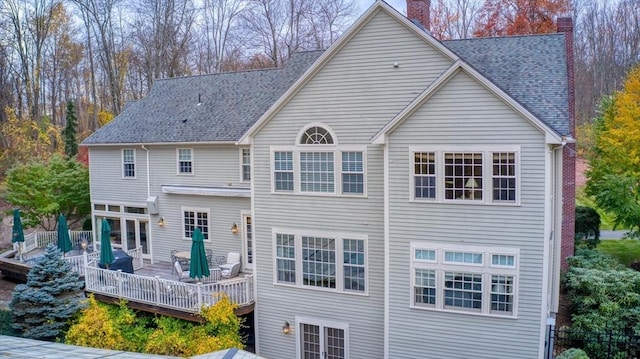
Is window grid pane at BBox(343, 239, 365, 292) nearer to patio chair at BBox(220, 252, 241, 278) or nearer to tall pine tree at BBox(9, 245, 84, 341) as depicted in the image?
patio chair at BBox(220, 252, 241, 278)

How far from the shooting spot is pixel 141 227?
68.9 ft

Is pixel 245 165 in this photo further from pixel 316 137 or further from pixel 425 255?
pixel 425 255

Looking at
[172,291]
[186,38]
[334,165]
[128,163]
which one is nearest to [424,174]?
[334,165]

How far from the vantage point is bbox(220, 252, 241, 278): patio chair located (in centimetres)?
1692

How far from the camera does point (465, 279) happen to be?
40.6 ft

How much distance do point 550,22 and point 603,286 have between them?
77.8 ft

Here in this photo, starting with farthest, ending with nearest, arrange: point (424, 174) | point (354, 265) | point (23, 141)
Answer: point (23, 141) < point (354, 265) < point (424, 174)

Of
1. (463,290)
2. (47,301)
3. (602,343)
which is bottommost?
(602,343)

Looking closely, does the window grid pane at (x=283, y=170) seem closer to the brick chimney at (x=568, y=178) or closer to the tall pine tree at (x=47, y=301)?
the tall pine tree at (x=47, y=301)

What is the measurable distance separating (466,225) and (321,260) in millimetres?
4446

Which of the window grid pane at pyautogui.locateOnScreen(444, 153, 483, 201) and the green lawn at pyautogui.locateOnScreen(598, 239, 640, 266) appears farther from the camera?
the green lawn at pyautogui.locateOnScreen(598, 239, 640, 266)

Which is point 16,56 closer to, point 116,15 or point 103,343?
point 116,15

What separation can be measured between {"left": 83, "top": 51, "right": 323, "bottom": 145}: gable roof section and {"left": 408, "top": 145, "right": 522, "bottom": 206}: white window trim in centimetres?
776

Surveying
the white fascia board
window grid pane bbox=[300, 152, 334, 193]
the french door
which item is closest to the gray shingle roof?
window grid pane bbox=[300, 152, 334, 193]
